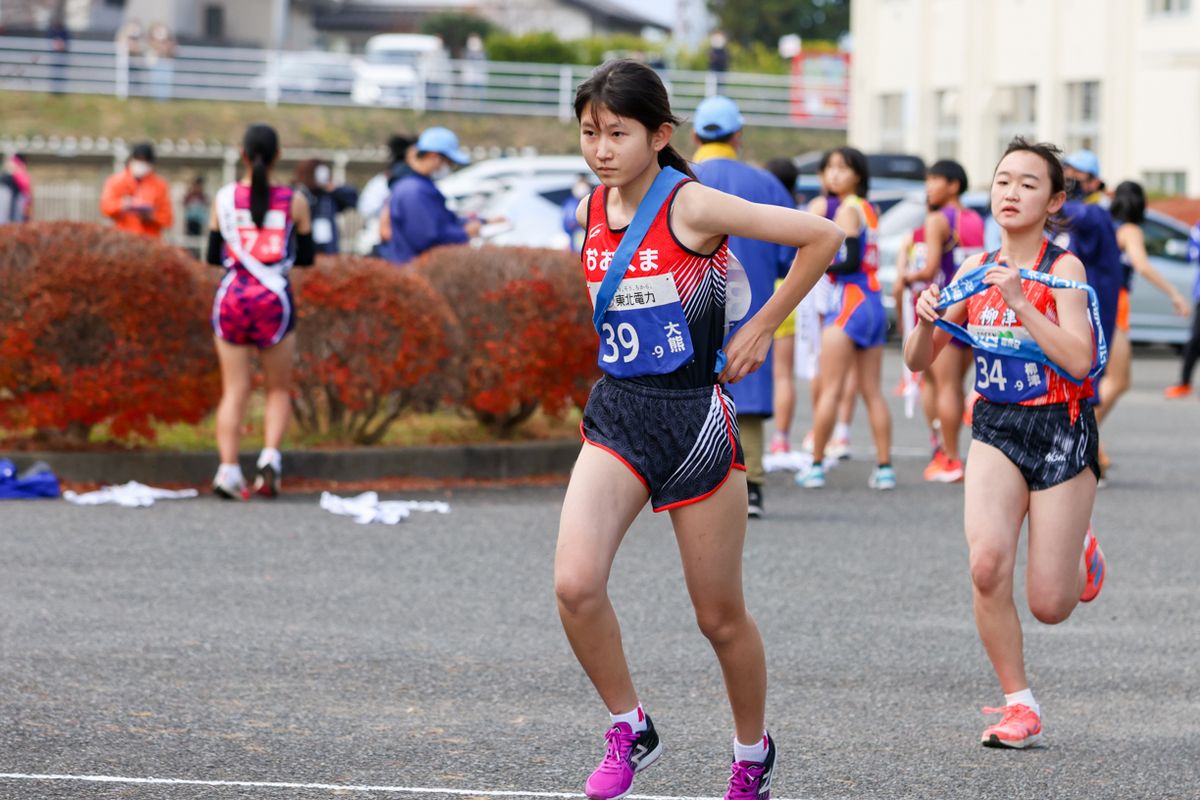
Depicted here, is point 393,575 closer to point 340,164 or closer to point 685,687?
point 685,687

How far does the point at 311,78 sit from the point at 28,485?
125 feet

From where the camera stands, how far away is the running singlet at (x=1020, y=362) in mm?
5672

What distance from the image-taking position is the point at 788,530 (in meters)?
9.98

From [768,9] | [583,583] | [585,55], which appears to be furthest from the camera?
[768,9]

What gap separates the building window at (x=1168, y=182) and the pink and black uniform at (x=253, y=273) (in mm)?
27601

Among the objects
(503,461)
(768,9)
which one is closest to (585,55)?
(768,9)

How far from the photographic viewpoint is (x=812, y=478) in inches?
460

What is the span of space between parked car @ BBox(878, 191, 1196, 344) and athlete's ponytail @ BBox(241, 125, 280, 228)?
13.5 m

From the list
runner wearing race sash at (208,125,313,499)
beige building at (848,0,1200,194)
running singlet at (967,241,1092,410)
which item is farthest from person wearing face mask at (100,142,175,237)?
beige building at (848,0,1200,194)

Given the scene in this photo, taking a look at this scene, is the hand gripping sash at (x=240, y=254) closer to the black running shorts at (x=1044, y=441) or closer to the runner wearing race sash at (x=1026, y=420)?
the runner wearing race sash at (x=1026, y=420)

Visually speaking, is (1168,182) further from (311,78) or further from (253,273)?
(253,273)

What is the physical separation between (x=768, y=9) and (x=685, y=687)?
252 feet

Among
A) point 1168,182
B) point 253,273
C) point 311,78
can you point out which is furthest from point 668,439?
point 311,78

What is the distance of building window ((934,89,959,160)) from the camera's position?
4201 centimetres
